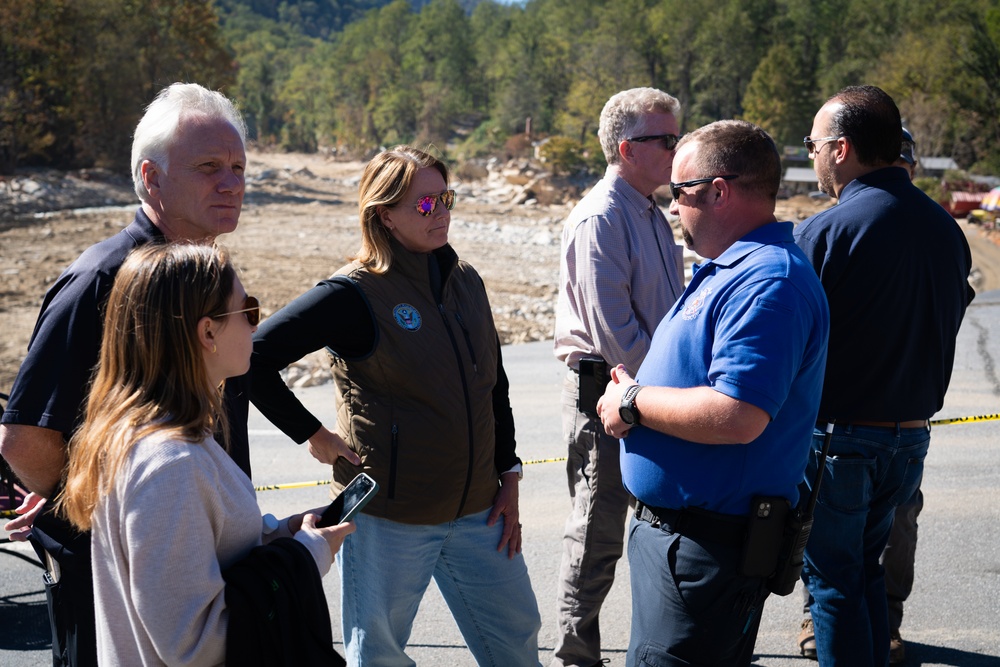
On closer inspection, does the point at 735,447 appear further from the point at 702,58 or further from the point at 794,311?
the point at 702,58

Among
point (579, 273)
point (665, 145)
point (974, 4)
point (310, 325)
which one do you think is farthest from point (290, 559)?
point (974, 4)

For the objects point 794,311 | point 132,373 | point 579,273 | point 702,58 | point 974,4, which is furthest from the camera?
point 702,58

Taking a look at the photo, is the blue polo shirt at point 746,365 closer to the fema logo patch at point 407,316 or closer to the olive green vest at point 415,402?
the olive green vest at point 415,402

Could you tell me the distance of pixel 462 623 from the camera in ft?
10.5

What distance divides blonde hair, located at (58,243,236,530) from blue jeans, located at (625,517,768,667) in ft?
4.45

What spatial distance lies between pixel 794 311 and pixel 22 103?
148 feet

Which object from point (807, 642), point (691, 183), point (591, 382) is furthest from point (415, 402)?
point (807, 642)

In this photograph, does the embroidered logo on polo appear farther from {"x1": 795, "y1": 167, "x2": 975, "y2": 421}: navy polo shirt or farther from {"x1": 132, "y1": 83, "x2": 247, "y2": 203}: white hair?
{"x1": 132, "y1": 83, "x2": 247, "y2": 203}: white hair

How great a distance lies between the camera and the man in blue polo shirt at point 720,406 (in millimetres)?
2447

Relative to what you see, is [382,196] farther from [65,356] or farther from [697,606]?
[697,606]

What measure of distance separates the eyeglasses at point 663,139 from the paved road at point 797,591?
7.27 ft

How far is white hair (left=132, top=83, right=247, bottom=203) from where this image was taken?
8.52 feet

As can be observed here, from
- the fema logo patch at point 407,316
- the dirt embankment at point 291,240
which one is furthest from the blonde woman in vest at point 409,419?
the dirt embankment at point 291,240

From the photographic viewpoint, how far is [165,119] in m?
2.62
